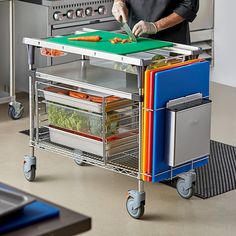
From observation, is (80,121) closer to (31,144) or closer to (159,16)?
(31,144)

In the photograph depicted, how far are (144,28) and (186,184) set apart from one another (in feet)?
2.74

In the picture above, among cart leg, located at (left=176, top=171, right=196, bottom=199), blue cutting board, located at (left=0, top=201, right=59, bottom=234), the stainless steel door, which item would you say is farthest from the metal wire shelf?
the stainless steel door

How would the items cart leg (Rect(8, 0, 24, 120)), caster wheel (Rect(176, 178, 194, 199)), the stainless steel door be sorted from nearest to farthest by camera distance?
caster wheel (Rect(176, 178, 194, 199)), cart leg (Rect(8, 0, 24, 120)), the stainless steel door

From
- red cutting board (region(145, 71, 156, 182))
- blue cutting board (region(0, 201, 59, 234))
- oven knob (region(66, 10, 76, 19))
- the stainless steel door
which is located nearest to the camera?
blue cutting board (region(0, 201, 59, 234))

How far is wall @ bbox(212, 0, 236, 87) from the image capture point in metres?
6.31

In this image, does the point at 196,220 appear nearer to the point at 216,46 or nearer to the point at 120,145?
the point at 120,145

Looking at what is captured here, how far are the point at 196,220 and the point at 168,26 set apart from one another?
42.2 inches

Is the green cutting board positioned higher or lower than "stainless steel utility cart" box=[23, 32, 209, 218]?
higher

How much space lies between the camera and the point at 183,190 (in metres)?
3.99

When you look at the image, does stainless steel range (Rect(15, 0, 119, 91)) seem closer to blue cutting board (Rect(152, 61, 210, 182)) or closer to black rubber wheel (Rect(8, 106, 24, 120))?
black rubber wheel (Rect(8, 106, 24, 120))

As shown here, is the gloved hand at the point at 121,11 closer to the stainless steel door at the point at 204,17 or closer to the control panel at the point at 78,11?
the control panel at the point at 78,11

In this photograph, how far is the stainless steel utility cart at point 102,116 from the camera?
376cm

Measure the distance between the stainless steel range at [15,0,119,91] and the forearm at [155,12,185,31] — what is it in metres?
1.31

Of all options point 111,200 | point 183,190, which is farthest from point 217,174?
point 111,200
